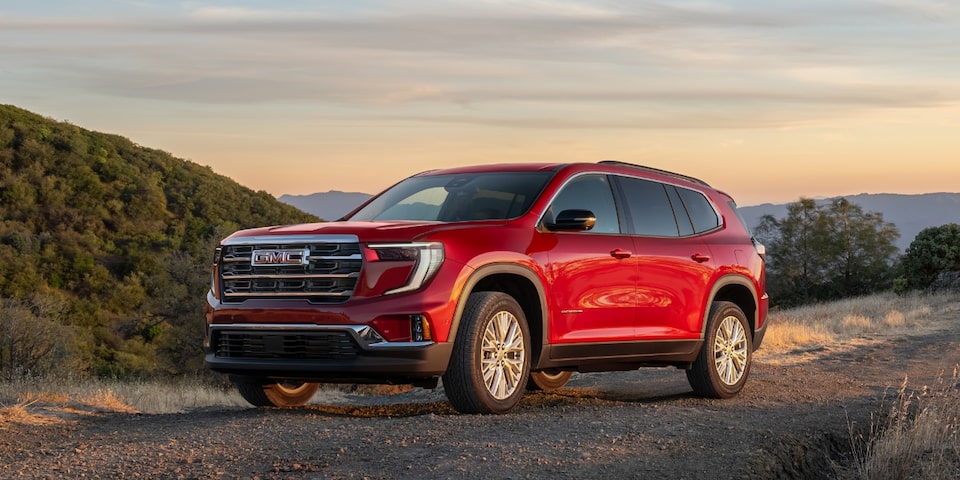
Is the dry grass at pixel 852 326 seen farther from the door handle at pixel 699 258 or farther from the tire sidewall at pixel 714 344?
the door handle at pixel 699 258

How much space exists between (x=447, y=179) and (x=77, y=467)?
4.05 meters

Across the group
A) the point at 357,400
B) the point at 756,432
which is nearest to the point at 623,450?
the point at 756,432

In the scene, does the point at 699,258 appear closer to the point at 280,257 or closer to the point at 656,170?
the point at 656,170

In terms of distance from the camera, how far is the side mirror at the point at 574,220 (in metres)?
8.48

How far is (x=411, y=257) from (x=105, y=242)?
177 feet

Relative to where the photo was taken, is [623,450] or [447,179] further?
[447,179]

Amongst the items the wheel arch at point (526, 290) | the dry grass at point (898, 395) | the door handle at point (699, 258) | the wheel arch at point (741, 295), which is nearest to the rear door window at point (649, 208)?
the door handle at point (699, 258)

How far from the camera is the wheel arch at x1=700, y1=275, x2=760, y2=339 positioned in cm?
1060

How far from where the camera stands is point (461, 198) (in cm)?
900

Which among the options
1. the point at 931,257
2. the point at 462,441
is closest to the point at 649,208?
the point at 462,441

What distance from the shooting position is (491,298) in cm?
803

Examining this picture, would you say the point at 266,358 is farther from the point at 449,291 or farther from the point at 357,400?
the point at 357,400

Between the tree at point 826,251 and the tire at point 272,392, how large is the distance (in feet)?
191

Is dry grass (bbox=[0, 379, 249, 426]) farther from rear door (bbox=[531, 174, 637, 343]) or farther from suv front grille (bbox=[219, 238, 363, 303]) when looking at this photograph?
rear door (bbox=[531, 174, 637, 343])
